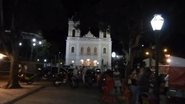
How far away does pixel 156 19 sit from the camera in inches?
803

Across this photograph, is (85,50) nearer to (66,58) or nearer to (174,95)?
(66,58)

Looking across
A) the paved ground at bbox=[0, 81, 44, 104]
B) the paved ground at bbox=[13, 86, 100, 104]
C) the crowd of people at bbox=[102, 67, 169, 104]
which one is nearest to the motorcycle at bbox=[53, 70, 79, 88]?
the paved ground at bbox=[13, 86, 100, 104]

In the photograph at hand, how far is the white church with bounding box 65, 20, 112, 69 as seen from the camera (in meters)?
148

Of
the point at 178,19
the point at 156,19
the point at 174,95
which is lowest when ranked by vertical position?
the point at 174,95

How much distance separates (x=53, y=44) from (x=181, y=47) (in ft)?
174

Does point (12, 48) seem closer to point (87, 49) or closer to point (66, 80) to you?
point (66, 80)

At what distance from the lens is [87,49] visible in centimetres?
15162

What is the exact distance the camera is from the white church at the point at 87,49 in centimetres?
14775

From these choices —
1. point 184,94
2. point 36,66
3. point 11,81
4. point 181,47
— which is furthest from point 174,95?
point 36,66

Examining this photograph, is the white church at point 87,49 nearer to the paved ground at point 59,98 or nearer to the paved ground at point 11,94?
the paved ground at point 11,94

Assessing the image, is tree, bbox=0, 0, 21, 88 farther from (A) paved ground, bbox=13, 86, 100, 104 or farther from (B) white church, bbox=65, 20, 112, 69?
(B) white church, bbox=65, 20, 112, 69

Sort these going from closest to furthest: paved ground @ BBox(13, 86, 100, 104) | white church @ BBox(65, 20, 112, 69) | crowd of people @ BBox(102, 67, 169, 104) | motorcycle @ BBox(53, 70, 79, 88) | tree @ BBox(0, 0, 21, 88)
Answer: crowd of people @ BBox(102, 67, 169, 104)
paved ground @ BBox(13, 86, 100, 104)
tree @ BBox(0, 0, 21, 88)
motorcycle @ BBox(53, 70, 79, 88)
white church @ BBox(65, 20, 112, 69)

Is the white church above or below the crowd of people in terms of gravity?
above

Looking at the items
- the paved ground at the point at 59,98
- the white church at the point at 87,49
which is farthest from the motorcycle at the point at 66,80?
the white church at the point at 87,49
